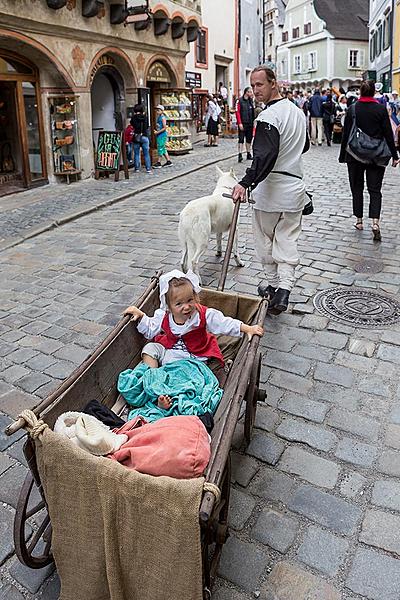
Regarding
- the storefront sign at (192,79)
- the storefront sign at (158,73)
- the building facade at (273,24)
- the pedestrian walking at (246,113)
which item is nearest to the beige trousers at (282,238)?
the pedestrian walking at (246,113)

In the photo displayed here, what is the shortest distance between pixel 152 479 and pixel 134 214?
27.9 feet

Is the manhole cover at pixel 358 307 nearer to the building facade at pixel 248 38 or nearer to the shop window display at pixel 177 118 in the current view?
the shop window display at pixel 177 118

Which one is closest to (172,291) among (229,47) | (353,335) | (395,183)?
(353,335)

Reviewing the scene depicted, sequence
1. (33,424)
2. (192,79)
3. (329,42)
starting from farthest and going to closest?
1. (329,42)
2. (192,79)
3. (33,424)

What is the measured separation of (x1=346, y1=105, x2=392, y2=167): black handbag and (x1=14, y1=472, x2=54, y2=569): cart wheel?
611cm

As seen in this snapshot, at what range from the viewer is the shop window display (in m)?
18.6

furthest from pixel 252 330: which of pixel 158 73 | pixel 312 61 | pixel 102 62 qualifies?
pixel 312 61

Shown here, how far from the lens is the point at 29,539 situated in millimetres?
2549

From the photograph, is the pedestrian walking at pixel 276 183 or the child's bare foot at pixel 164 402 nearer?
the child's bare foot at pixel 164 402

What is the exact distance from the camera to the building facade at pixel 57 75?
472 inches

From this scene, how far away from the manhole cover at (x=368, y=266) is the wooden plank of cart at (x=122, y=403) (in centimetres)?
321

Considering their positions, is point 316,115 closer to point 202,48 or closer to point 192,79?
point 192,79

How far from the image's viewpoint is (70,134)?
13.7 metres

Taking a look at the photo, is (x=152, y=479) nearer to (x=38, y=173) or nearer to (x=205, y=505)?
(x=205, y=505)
